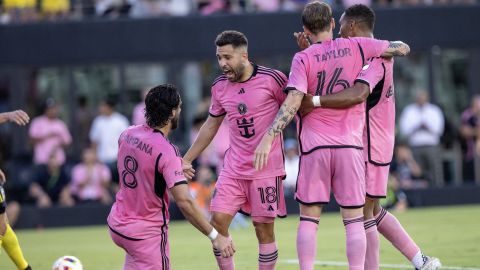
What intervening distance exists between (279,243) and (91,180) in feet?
22.2

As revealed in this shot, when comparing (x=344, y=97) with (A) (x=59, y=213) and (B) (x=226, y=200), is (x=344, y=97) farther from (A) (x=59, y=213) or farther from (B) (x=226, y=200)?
(A) (x=59, y=213)

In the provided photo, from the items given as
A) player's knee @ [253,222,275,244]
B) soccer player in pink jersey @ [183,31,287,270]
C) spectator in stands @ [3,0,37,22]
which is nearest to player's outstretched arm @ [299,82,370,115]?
soccer player in pink jersey @ [183,31,287,270]

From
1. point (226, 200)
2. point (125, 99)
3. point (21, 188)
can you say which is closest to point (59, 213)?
point (21, 188)

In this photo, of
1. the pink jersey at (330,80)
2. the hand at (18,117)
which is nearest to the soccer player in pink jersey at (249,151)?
the pink jersey at (330,80)

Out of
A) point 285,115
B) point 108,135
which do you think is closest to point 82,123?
point 108,135

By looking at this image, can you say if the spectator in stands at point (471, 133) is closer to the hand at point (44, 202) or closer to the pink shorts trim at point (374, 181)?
the hand at point (44, 202)

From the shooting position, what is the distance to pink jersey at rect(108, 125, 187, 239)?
8812mm

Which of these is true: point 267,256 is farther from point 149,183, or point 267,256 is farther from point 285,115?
point 149,183

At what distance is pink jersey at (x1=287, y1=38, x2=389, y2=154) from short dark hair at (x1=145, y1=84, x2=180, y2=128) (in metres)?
1.16

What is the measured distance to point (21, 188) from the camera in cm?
2197

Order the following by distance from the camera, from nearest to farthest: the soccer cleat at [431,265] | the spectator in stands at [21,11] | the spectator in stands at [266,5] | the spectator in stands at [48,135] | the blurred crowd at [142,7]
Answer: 1. the soccer cleat at [431,265]
2. the spectator in stands at [48,135]
3. the spectator in stands at [21,11]
4. the blurred crowd at [142,7]
5. the spectator in stands at [266,5]

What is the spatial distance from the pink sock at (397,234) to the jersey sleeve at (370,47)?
1.66m

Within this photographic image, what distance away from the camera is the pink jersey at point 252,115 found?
10.0 m

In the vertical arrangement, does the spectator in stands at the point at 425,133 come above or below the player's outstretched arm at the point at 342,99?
below
